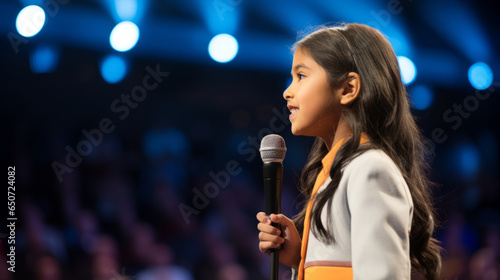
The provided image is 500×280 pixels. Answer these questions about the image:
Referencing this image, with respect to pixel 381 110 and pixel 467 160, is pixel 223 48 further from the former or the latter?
pixel 381 110

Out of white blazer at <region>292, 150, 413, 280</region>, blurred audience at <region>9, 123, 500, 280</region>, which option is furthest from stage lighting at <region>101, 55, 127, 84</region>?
white blazer at <region>292, 150, 413, 280</region>

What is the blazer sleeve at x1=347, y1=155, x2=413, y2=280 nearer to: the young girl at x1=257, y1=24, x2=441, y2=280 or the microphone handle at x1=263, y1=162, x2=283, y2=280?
the young girl at x1=257, y1=24, x2=441, y2=280

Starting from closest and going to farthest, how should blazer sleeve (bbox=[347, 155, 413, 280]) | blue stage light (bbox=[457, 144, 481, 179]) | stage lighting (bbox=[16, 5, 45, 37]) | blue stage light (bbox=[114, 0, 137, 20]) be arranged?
blazer sleeve (bbox=[347, 155, 413, 280]) < stage lighting (bbox=[16, 5, 45, 37]) < blue stage light (bbox=[114, 0, 137, 20]) < blue stage light (bbox=[457, 144, 481, 179])

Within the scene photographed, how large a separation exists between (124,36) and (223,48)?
539mm

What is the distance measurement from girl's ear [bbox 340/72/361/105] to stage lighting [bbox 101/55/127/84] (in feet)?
6.18

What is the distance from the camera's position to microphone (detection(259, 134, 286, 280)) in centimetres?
90

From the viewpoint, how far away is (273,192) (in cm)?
92

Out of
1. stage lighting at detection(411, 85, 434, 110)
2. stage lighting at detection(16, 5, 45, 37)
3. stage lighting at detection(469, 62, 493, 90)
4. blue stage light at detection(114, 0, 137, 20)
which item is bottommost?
stage lighting at detection(411, 85, 434, 110)

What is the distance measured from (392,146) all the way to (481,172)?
219 cm

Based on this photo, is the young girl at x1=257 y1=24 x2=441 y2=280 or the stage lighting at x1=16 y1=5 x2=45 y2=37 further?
the stage lighting at x1=16 y1=5 x2=45 y2=37

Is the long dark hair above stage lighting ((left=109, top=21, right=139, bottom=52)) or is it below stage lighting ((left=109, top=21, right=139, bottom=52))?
below

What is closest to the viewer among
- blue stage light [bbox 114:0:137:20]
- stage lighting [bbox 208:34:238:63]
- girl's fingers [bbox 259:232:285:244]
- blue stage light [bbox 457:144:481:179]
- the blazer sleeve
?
the blazer sleeve

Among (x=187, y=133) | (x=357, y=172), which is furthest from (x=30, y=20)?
(x=357, y=172)

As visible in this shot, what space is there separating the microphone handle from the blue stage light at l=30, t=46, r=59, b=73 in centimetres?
192
